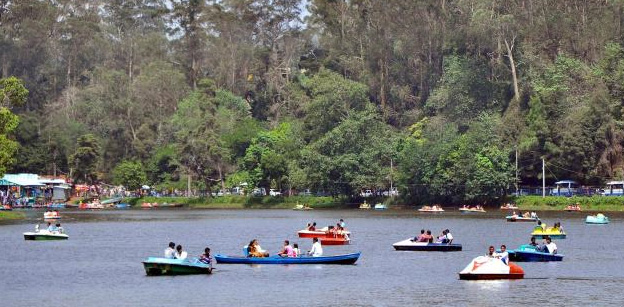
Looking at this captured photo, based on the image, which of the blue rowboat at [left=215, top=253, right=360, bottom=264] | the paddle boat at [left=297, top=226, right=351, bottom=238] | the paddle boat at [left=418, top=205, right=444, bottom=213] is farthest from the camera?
the paddle boat at [left=418, top=205, right=444, bottom=213]

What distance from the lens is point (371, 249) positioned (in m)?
82.2

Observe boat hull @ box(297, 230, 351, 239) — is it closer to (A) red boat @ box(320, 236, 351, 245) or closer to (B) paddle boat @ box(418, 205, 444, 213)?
(A) red boat @ box(320, 236, 351, 245)

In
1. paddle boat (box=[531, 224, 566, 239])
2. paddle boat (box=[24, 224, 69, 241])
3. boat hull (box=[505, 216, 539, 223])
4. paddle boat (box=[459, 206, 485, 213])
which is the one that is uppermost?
paddle boat (box=[459, 206, 485, 213])

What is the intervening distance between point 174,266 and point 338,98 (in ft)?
311

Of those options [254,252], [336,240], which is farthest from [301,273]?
[336,240]

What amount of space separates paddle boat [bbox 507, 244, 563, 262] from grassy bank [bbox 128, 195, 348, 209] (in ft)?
287

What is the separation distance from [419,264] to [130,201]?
114 metres

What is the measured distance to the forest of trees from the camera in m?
143

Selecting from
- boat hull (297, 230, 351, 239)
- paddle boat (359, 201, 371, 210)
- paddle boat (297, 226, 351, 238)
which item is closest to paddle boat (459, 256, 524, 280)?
paddle boat (297, 226, 351, 238)

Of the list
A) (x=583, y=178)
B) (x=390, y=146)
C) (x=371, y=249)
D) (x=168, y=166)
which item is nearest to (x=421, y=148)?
(x=390, y=146)

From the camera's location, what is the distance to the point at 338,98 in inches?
6112

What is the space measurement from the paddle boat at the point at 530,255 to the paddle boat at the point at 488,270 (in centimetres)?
913

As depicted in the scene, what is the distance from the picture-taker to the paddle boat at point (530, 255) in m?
69.9

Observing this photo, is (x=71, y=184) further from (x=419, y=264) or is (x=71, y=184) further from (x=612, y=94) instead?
(x=419, y=264)
